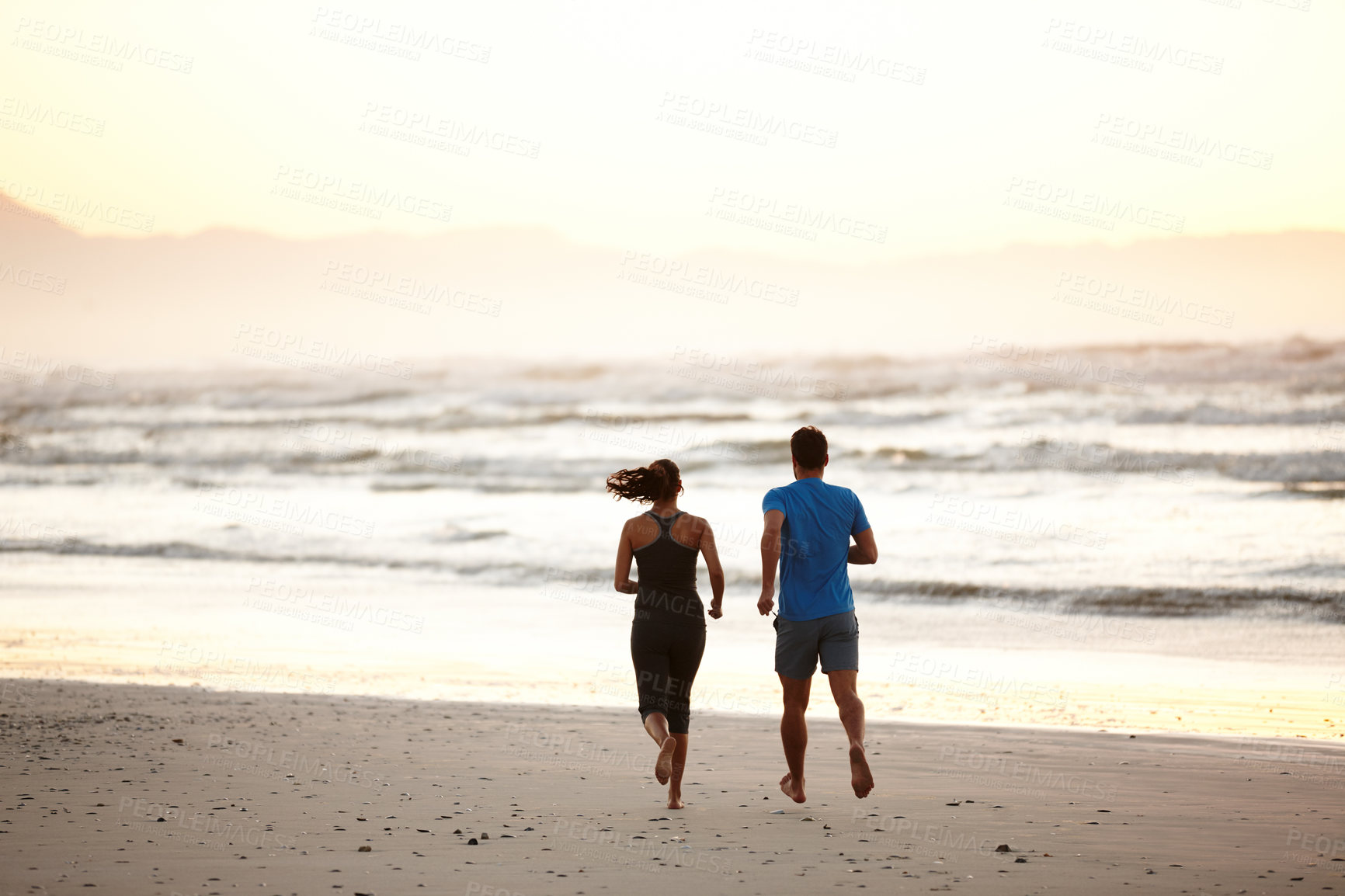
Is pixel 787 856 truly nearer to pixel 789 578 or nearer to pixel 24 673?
pixel 789 578

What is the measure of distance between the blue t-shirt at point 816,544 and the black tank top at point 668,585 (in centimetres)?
44

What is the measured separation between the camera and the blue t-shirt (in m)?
5.39

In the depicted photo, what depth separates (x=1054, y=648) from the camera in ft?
35.0

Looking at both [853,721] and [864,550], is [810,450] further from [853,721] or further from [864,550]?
[853,721]

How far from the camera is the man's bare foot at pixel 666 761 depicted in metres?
5.22

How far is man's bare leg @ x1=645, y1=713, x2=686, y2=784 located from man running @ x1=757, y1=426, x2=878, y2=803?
521 millimetres

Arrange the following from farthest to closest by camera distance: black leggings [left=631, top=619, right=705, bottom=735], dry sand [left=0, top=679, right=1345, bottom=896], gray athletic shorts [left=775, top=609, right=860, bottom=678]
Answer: black leggings [left=631, top=619, right=705, bottom=735], gray athletic shorts [left=775, top=609, right=860, bottom=678], dry sand [left=0, top=679, right=1345, bottom=896]

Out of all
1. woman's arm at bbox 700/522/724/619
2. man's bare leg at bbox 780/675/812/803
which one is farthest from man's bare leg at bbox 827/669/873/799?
woman's arm at bbox 700/522/724/619

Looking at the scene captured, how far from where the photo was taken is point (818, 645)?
543 centimetres

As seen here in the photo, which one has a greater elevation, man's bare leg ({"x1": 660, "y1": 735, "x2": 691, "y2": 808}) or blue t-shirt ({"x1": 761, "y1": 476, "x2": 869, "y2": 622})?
blue t-shirt ({"x1": 761, "y1": 476, "x2": 869, "y2": 622})

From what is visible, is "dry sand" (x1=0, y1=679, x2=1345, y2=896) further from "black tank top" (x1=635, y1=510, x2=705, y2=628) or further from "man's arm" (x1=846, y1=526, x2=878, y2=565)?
"man's arm" (x1=846, y1=526, x2=878, y2=565)

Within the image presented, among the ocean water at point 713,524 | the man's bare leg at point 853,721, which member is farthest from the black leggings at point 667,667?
the ocean water at point 713,524

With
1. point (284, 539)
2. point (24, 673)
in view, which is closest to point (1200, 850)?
point (24, 673)

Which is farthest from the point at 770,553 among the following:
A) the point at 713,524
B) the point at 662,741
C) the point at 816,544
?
the point at 713,524
